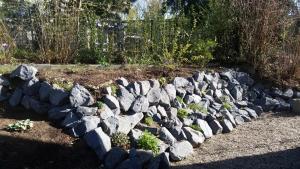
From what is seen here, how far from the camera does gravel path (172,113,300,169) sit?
18.2 feet

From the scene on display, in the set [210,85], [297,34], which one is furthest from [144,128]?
[297,34]

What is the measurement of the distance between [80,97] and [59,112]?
12.9 inches

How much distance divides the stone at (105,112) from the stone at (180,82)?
5.96ft

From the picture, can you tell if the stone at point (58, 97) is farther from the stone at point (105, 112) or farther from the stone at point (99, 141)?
the stone at point (99, 141)

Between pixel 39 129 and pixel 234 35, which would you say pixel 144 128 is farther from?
pixel 234 35

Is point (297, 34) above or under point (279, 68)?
above

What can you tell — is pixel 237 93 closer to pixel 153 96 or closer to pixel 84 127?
pixel 153 96

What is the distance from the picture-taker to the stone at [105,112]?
228 inches

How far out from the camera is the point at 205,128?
6.66 m

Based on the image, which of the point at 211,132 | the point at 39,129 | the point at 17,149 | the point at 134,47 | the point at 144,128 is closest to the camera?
the point at 17,149

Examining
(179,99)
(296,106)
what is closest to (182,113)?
(179,99)

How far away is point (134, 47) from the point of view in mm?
9164

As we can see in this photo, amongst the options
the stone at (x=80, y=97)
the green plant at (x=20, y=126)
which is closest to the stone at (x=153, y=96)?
the stone at (x=80, y=97)

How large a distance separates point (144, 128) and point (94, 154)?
101 cm
